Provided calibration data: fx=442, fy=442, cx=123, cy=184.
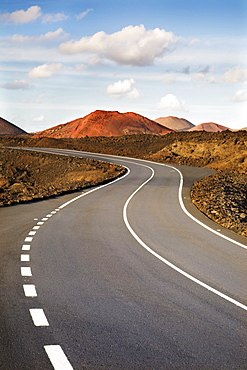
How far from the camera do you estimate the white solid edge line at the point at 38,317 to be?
6809 millimetres

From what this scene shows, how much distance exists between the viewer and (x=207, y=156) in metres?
61.4

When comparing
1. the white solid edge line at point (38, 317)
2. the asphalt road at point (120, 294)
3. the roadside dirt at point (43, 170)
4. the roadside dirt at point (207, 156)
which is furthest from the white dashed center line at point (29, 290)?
the roadside dirt at point (43, 170)

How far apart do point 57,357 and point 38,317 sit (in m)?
1.50

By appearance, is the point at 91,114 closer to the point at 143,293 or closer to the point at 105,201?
the point at 105,201

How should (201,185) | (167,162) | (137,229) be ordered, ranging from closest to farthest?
(137,229) < (201,185) < (167,162)

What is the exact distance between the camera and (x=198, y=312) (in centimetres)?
764

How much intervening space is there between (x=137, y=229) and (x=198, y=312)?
8195 mm

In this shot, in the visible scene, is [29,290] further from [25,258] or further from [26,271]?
[25,258]

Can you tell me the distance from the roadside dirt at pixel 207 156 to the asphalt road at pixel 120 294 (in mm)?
4659

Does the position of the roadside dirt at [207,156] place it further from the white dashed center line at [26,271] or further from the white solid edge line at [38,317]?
the white solid edge line at [38,317]

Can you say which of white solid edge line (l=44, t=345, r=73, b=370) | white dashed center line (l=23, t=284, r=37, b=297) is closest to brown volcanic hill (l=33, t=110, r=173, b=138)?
white dashed center line (l=23, t=284, r=37, b=297)

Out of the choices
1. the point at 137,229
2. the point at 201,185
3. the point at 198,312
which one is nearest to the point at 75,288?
the point at 198,312

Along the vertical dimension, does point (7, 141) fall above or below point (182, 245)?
above

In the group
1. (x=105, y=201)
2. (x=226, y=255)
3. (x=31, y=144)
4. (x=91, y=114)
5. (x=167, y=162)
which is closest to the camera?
(x=226, y=255)
